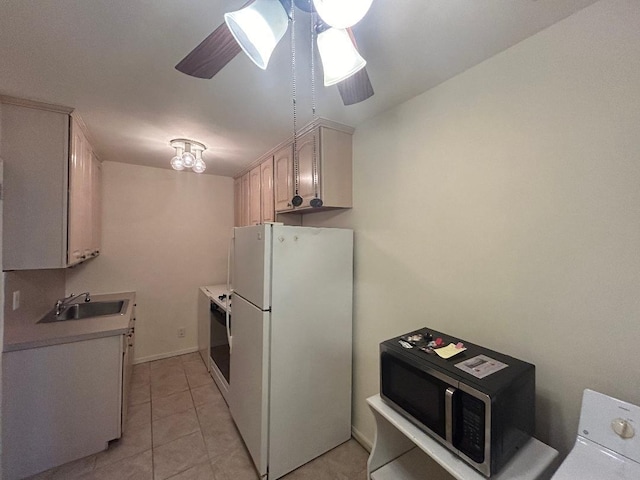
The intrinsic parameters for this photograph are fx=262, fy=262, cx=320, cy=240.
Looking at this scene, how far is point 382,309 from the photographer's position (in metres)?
1.84

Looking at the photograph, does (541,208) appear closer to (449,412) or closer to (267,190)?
(449,412)

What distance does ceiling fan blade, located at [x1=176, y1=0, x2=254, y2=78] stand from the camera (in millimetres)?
840

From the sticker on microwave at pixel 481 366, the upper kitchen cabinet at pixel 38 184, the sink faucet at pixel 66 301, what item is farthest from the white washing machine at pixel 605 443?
the sink faucet at pixel 66 301

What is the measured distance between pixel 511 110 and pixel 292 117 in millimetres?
1304

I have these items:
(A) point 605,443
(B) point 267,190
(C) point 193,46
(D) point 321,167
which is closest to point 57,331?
(B) point 267,190

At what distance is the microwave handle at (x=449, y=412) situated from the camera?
3.22 ft

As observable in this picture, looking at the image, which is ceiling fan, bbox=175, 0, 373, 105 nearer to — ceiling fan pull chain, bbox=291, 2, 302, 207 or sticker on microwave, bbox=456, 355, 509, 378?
ceiling fan pull chain, bbox=291, 2, 302, 207

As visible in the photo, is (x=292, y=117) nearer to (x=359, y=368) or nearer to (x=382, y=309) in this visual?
(x=382, y=309)

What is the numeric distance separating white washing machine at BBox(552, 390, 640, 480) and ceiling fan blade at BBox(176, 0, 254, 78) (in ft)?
5.58

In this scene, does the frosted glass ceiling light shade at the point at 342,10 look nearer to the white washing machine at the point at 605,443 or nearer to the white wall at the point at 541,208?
the white wall at the point at 541,208

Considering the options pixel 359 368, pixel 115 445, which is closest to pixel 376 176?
pixel 359 368

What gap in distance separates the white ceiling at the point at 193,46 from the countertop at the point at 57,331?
151 cm

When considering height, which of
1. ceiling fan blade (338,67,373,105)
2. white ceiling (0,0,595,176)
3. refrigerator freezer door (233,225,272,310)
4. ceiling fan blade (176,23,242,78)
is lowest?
refrigerator freezer door (233,225,272,310)

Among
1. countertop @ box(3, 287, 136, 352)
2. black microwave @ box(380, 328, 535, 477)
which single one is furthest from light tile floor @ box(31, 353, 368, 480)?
black microwave @ box(380, 328, 535, 477)
